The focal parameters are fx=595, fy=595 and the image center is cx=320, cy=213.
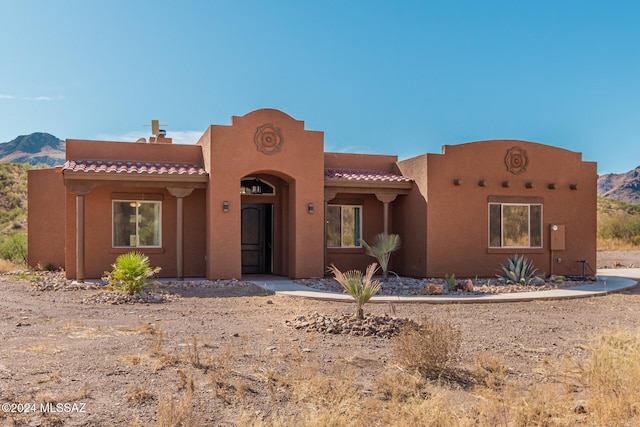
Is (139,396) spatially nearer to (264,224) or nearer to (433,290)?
(433,290)

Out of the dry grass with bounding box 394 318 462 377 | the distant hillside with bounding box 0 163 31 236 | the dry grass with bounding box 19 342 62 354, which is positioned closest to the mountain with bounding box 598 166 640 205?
the distant hillside with bounding box 0 163 31 236

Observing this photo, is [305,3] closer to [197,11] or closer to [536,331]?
[197,11]

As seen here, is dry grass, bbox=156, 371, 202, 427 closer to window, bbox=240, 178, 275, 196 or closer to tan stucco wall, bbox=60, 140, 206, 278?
tan stucco wall, bbox=60, 140, 206, 278

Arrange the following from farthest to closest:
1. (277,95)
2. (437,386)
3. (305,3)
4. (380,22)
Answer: (277,95) < (380,22) < (305,3) < (437,386)

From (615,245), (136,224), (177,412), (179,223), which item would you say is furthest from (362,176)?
(615,245)

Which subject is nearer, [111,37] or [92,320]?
[92,320]

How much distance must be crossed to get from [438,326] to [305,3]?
11.9m

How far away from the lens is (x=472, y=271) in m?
16.7

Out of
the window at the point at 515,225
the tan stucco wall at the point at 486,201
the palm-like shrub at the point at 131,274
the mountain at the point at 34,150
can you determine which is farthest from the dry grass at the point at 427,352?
the mountain at the point at 34,150

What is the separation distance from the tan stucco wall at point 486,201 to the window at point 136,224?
7449 mm

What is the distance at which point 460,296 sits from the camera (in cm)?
1294

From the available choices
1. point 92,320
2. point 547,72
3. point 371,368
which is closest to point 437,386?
point 371,368

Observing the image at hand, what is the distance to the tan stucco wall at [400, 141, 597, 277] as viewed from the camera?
53.8 feet

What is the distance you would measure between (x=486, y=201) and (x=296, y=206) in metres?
5.43
